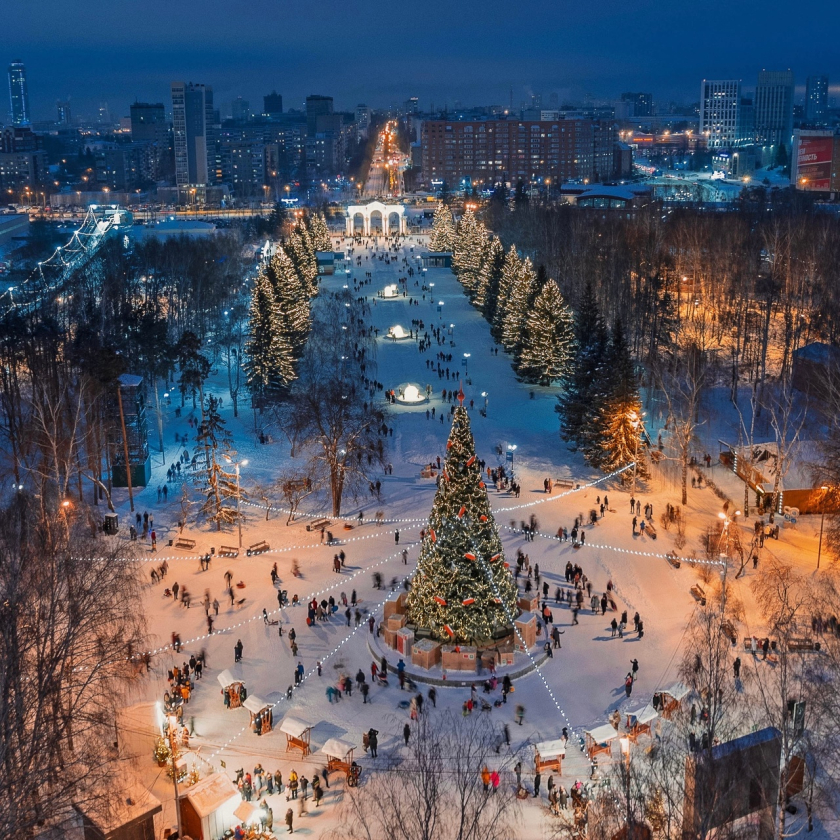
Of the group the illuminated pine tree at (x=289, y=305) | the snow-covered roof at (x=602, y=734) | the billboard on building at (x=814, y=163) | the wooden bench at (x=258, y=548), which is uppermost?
the billboard on building at (x=814, y=163)

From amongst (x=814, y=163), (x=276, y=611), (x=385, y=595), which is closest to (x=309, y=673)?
(x=276, y=611)

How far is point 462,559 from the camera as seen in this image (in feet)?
73.3

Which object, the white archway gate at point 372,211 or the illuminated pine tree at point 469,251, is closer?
the illuminated pine tree at point 469,251

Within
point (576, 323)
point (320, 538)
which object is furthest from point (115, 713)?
point (576, 323)

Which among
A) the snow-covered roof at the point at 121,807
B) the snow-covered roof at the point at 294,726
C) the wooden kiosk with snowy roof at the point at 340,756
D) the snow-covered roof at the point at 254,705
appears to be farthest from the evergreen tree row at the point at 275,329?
the snow-covered roof at the point at 121,807

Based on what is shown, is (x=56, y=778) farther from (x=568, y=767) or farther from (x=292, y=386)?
(x=292, y=386)

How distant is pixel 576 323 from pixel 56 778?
39.2 m

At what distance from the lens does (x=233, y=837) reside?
680 inches

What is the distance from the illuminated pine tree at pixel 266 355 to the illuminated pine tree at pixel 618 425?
15.7 meters

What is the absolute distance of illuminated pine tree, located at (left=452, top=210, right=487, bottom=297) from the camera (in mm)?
70500

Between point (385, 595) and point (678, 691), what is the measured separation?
901 centimetres

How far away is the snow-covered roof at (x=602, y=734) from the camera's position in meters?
19.4

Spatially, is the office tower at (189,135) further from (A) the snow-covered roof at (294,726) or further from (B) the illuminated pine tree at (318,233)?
(A) the snow-covered roof at (294,726)

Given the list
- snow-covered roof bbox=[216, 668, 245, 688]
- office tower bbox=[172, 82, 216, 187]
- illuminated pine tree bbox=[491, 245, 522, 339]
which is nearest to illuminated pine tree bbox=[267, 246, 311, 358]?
illuminated pine tree bbox=[491, 245, 522, 339]
